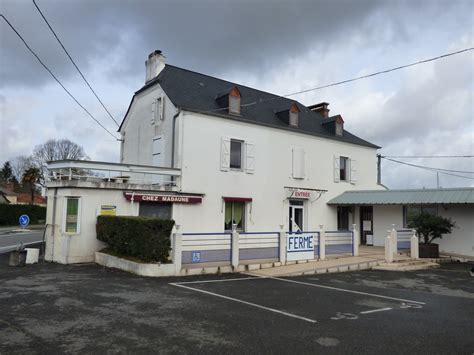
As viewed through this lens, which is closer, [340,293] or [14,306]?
[14,306]

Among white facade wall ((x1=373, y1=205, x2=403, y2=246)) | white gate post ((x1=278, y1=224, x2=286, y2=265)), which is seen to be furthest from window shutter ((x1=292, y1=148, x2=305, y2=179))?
white gate post ((x1=278, y1=224, x2=286, y2=265))

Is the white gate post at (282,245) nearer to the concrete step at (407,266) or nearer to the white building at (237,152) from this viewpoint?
the concrete step at (407,266)

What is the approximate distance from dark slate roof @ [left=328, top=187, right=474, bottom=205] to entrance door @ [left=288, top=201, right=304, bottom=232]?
207cm

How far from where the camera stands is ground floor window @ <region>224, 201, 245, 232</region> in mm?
18609

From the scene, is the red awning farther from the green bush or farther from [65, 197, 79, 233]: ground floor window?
[65, 197, 79, 233]: ground floor window

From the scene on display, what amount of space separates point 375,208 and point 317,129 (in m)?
5.62

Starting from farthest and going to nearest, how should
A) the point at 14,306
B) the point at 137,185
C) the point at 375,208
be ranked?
the point at 375,208, the point at 137,185, the point at 14,306

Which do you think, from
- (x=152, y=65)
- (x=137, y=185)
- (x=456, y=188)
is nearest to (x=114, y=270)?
(x=137, y=185)

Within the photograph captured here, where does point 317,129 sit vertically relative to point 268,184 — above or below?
above

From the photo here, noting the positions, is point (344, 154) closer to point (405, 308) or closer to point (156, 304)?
point (405, 308)

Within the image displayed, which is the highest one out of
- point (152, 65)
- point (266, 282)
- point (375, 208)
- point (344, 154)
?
point (152, 65)

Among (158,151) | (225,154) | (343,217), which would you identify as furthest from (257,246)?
(343,217)

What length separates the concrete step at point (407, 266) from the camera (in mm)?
14281

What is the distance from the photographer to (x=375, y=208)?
866 inches
